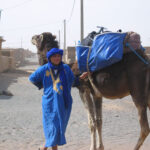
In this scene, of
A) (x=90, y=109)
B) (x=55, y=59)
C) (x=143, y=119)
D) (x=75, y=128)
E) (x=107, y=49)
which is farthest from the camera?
(x=75, y=128)

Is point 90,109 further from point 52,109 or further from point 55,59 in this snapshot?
point 55,59

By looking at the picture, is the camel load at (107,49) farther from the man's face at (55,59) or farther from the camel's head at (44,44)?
the man's face at (55,59)

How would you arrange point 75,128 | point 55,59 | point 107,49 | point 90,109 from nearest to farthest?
point 55,59, point 107,49, point 90,109, point 75,128

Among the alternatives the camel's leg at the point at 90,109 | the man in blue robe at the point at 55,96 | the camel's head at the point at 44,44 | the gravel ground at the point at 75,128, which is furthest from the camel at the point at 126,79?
the gravel ground at the point at 75,128

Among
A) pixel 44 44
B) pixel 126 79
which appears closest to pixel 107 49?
pixel 126 79

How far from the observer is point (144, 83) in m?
4.61

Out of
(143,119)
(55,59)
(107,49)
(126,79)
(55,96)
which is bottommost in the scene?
Result: (143,119)

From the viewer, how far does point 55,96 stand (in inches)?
161

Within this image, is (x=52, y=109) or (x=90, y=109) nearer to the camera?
(x=52, y=109)

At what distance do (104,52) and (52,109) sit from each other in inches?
53.5

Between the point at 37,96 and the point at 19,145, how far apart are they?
7.84 metres

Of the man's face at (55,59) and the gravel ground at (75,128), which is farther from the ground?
the man's face at (55,59)

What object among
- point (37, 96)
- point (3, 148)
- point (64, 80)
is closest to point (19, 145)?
point (3, 148)

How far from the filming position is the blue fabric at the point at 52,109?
4.01 m
